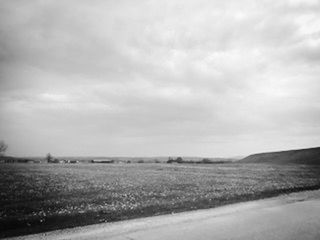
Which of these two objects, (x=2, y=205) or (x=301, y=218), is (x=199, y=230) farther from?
(x=2, y=205)

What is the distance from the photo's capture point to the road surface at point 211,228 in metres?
8.38

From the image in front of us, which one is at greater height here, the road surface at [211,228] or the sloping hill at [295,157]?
the sloping hill at [295,157]

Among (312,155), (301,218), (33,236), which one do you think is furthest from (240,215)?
(312,155)

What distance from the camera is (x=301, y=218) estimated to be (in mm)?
10477

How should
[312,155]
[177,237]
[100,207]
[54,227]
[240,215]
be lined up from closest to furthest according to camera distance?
1. [177,237]
2. [54,227]
3. [240,215]
4. [100,207]
5. [312,155]

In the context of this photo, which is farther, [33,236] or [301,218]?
[301,218]

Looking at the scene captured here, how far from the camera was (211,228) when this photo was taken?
9.38 metres

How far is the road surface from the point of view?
8.38 metres

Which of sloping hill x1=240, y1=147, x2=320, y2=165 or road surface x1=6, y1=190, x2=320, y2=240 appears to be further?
sloping hill x1=240, y1=147, x2=320, y2=165

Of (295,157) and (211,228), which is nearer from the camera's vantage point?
(211,228)

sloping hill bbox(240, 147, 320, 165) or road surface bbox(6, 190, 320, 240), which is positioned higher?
sloping hill bbox(240, 147, 320, 165)

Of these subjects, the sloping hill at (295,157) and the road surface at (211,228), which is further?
the sloping hill at (295,157)

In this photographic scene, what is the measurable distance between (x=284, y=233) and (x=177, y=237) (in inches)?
134

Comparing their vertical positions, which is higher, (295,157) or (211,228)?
(295,157)
